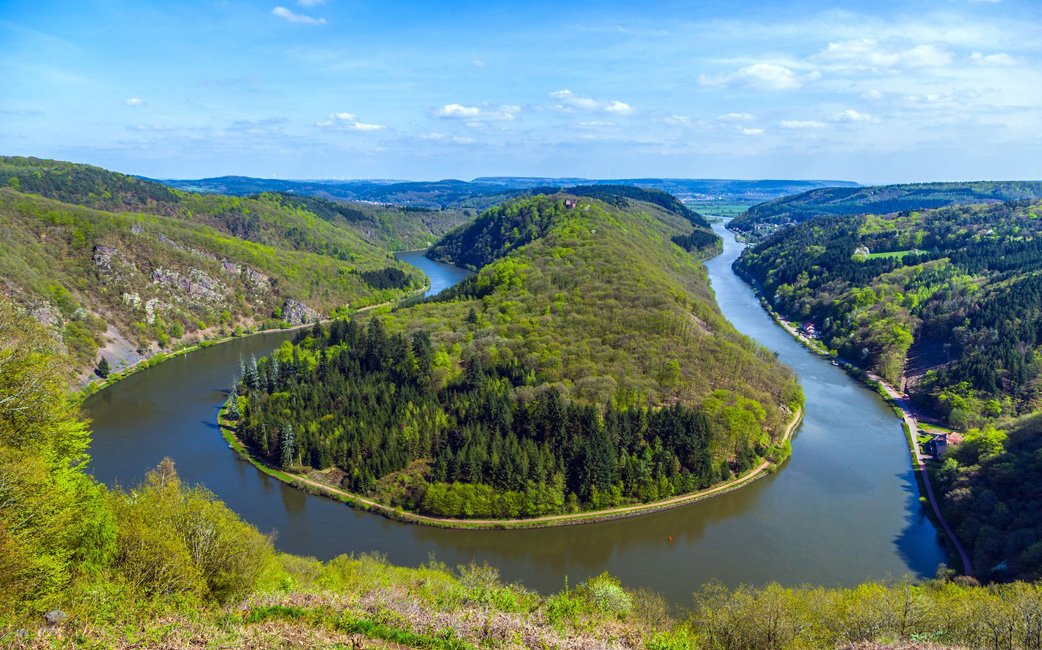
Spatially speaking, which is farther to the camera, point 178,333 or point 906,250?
point 906,250

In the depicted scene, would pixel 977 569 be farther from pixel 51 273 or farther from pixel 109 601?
pixel 51 273

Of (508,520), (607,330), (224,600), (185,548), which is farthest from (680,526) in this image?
(185,548)

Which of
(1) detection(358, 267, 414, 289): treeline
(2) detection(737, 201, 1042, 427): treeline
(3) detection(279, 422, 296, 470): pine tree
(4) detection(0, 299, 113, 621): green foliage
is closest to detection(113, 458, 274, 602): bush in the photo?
(4) detection(0, 299, 113, 621): green foliage

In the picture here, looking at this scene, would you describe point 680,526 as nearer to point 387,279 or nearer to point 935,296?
point 935,296

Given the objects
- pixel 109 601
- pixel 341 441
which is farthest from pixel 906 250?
pixel 109 601

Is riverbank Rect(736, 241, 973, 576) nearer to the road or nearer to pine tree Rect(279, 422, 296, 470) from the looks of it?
the road
